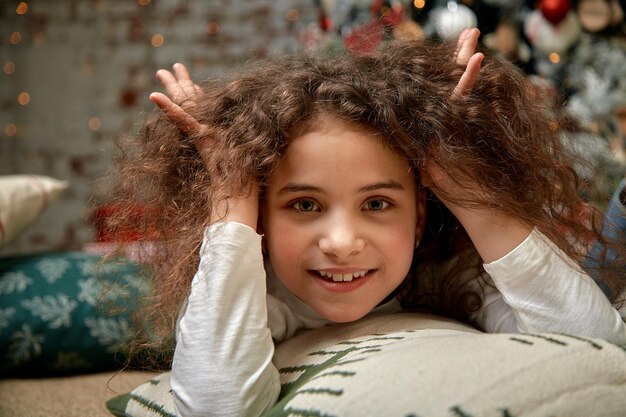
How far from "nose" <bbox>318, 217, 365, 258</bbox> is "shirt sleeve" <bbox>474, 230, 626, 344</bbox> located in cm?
19

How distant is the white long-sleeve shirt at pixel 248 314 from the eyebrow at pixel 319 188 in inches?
3.0

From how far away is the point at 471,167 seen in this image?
88cm

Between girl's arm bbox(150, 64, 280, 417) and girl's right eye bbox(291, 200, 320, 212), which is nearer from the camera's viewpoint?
girl's arm bbox(150, 64, 280, 417)

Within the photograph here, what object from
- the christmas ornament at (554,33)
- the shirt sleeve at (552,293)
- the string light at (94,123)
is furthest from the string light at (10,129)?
the shirt sleeve at (552,293)

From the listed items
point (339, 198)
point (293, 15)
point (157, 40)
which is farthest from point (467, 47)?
point (157, 40)

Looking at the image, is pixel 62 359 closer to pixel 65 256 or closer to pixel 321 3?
pixel 65 256

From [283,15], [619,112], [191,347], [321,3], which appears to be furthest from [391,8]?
[191,347]

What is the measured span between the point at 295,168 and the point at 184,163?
0.55 feet

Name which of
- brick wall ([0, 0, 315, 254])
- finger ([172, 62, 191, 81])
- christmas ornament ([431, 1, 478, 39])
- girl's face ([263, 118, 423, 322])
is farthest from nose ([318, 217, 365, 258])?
brick wall ([0, 0, 315, 254])

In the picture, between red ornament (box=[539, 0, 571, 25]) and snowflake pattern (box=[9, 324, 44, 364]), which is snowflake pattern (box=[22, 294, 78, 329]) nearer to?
snowflake pattern (box=[9, 324, 44, 364])

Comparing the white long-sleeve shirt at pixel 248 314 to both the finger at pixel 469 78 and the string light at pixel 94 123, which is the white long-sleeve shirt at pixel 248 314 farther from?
the string light at pixel 94 123

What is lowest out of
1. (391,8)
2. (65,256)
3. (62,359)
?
(62,359)

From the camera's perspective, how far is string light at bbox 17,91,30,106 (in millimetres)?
3438

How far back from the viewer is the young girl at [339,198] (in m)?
0.84
